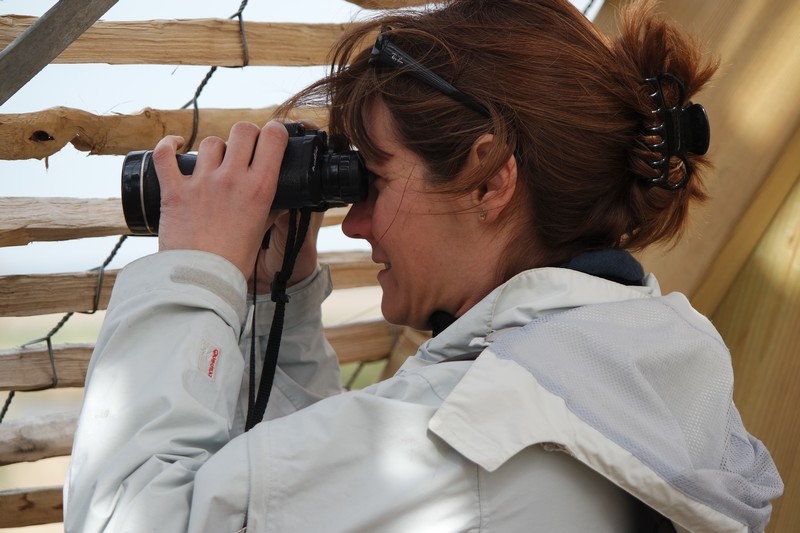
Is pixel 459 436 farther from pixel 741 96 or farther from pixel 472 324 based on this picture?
pixel 741 96

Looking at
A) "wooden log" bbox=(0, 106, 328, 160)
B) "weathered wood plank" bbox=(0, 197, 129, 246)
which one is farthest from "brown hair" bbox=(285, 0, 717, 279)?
"weathered wood plank" bbox=(0, 197, 129, 246)

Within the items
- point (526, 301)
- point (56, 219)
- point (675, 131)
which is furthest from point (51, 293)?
point (675, 131)

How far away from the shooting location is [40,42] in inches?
44.7

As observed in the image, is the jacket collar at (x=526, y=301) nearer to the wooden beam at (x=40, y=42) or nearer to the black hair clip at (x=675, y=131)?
the black hair clip at (x=675, y=131)

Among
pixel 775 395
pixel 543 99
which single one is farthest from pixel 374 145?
pixel 775 395

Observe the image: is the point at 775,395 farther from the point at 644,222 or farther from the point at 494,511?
the point at 494,511

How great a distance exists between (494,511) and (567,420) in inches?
5.2

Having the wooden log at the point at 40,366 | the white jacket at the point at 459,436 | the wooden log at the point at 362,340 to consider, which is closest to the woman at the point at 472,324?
the white jacket at the point at 459,436

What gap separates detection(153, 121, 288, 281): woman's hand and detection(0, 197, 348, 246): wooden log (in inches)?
25.3

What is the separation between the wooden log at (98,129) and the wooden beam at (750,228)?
89 cm

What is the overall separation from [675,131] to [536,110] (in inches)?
8.2

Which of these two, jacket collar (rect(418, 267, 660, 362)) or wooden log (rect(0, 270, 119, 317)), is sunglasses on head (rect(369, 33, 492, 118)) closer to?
jacket collar (rect(418, 267, 660, 362))

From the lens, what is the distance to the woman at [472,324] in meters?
1.00

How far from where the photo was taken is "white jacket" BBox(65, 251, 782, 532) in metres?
0.98
